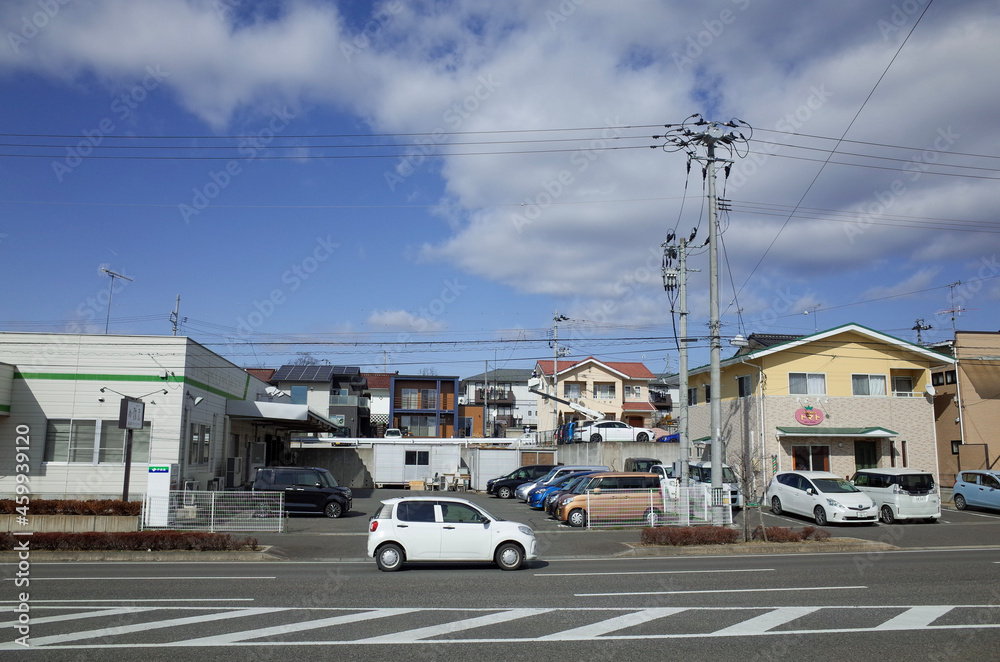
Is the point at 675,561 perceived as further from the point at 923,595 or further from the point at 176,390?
the point at 176,390

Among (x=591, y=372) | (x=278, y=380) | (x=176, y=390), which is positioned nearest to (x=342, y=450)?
(x=176, y=390)

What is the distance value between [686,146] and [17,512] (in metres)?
22.2

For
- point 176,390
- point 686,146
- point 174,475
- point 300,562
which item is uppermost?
point 686,146

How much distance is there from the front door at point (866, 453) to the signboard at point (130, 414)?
2825cm

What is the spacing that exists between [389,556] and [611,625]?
6.06 metres

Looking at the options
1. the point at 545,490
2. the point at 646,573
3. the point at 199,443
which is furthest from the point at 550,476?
the point at 646,573

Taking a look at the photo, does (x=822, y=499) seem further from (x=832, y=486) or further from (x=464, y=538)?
(x=464, y=538)

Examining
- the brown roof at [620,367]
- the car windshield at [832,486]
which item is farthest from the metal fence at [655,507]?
the brown roof at [620,367]

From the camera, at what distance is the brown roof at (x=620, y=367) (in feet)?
209

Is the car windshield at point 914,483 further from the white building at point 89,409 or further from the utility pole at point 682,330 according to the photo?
the white building at point 89,409

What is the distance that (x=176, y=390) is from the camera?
24.4 m

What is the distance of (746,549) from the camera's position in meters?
17.7

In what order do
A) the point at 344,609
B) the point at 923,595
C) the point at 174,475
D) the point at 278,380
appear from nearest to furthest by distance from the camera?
the point at 344,609, the point at 923,595, the point at 174,475, the point at 278,380

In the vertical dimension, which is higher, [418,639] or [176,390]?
[176,390]
